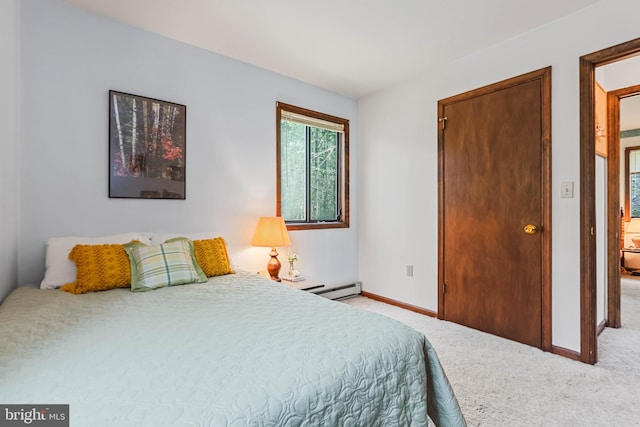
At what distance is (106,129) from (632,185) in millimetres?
7788

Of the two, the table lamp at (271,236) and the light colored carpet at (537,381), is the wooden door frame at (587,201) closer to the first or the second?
the light colored carpet at (537,381)

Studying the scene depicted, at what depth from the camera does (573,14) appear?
2.21 m

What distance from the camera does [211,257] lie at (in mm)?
2273

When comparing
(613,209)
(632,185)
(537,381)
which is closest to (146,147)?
(537,381)

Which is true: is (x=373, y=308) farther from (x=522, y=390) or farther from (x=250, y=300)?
(x=250, y=300)

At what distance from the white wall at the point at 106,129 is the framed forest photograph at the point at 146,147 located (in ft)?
0.18

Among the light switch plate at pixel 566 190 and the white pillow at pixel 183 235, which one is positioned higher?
the light switch plate at pixel 566 190

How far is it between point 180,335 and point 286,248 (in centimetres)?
213

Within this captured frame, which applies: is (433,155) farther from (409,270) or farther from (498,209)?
(409,270)

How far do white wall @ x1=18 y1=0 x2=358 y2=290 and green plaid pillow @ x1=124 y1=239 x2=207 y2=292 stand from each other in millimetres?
466

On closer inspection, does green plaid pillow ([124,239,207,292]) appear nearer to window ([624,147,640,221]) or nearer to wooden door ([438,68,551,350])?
wooden door ([438,68,551,350])

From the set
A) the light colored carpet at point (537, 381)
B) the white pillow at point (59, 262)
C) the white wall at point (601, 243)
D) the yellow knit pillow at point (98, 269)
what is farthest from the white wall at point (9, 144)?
the white wall at point (601, 243)

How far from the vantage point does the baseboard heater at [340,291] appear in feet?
11.7

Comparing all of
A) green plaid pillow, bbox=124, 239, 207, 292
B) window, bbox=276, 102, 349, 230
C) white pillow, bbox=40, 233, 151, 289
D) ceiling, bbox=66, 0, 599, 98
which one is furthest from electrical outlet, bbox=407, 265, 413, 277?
white pillow, bbox=40, 233, 151, 289
